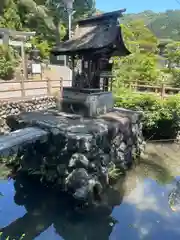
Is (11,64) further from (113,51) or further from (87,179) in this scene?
(87,179)

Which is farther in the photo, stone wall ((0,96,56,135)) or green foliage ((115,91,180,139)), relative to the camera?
green foliage ((115,91,180,139))

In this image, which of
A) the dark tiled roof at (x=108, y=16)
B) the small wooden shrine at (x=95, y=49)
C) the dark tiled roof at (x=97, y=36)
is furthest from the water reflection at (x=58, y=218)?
the dark tiled roof at (x=108, y=16)

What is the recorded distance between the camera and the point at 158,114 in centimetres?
943

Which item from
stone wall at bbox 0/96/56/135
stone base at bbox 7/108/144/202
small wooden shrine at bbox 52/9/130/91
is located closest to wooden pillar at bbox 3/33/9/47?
stone wall at bbox 0/96/56/135

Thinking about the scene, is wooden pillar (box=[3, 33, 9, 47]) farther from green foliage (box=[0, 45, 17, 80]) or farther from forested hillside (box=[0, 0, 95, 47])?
forested hillside (box=[0, 0, 95, 47])

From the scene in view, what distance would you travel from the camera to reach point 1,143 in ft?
15.7

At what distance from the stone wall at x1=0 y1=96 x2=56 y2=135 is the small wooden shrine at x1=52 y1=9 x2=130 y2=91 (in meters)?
2.79

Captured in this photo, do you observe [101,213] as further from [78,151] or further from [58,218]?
[78,151]

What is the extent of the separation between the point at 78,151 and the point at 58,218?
156 centimetres

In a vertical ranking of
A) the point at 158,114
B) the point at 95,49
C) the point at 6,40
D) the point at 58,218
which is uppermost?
the point at 6,40

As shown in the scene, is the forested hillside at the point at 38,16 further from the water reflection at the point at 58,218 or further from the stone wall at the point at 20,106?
the water reflection at the point at 58,218

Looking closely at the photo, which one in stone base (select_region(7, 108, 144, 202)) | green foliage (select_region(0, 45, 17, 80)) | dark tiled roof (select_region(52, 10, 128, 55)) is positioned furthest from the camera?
green foliage (select_region(0, 45, 17, 80))

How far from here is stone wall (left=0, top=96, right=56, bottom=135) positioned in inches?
330

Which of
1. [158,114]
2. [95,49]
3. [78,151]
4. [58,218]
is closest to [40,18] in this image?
[158,114]
